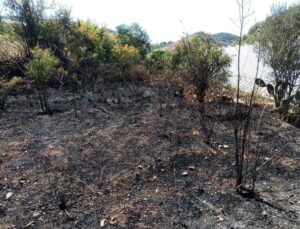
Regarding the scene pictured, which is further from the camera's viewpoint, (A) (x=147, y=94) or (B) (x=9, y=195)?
(A) (x=147, y=94)

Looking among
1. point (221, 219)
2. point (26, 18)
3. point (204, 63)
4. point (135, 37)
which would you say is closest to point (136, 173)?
point (221, 219)

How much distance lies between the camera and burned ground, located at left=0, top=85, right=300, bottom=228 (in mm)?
3559

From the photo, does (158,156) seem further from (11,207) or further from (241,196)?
(11,207)

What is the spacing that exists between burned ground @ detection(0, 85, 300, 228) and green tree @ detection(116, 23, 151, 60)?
9638 mm

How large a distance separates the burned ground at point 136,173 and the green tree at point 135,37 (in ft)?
31.6

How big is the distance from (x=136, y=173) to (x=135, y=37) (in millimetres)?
12927

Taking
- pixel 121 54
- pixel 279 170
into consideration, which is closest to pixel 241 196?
pixel 279 170

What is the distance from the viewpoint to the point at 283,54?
30.0 ft

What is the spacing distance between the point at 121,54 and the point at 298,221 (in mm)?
10857

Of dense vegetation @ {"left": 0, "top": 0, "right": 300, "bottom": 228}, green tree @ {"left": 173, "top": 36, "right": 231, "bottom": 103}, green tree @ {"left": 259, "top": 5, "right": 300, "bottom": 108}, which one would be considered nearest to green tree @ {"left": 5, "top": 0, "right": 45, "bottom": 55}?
dense vegetation @ {"left": 0, "top": 0, "right": 300, "bottom": 228}

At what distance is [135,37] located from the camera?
16.7 meters

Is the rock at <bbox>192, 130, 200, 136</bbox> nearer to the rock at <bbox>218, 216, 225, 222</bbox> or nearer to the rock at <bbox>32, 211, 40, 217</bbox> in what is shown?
the rock at <bbox>218, 216, 225, 222</bbox>

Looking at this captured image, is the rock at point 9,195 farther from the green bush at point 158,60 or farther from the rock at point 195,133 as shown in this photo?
the green bush at point 158,60

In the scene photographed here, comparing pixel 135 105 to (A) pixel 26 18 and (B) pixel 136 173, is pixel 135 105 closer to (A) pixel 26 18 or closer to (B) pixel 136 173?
(B) pixel 136 173
